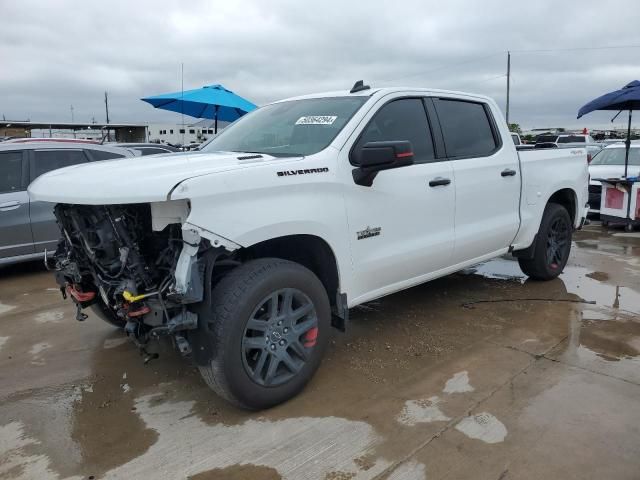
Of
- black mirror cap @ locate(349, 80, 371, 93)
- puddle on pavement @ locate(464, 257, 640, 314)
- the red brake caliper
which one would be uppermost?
black mirror cap @ locate(349, 80, 371, 93)

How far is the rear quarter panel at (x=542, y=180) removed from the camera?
203 inches

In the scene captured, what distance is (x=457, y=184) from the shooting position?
4.28 metres

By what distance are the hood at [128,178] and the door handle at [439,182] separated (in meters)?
1.32

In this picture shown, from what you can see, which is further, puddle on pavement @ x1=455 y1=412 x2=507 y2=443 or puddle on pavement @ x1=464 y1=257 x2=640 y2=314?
puddle on pavement @ x1=464 y1=257 x2=640 y2=314

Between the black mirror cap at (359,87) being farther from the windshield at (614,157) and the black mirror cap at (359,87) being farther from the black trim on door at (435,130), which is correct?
the windshield at (614,157)

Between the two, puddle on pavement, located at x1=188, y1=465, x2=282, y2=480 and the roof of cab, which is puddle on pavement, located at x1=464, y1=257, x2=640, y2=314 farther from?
puddle on pavement, located at x1=188, y1=465, x2=282, y2=480

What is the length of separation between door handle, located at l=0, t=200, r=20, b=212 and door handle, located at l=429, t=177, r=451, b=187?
16.3 feet

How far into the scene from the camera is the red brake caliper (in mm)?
3319

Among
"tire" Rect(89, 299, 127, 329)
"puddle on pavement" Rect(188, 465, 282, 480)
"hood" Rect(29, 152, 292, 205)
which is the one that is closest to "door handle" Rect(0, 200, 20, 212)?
"tire" Rect(89, 299, 127, 329)

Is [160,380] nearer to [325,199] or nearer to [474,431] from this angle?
[325,199]

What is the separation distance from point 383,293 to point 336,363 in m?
0.61

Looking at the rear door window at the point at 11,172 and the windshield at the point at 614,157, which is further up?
the windshield at the point at 614,157

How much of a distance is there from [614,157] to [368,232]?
34.6ft

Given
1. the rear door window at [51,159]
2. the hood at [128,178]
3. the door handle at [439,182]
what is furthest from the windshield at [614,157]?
the hood at [128,178]
